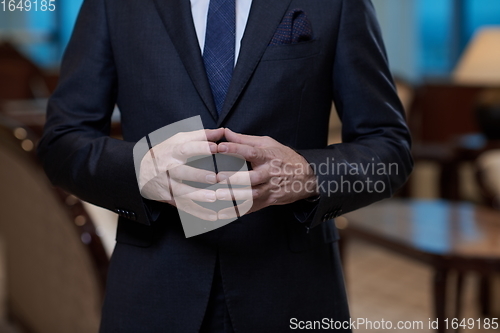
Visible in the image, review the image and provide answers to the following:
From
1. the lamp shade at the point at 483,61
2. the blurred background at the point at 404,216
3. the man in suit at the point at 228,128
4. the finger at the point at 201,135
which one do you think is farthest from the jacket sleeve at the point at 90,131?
the lamp shade at the point at 483,61

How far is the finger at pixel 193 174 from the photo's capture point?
2.67 feet

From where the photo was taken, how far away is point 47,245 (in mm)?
1712

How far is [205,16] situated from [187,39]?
0.24 feet

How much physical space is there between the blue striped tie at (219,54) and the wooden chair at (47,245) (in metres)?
0.66

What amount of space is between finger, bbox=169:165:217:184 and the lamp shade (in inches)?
122

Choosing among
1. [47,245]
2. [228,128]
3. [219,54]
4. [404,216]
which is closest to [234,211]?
[228,128]

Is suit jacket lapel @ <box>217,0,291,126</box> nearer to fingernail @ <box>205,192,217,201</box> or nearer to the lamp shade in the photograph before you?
fingernail @ <box>205,192,217,201</box>

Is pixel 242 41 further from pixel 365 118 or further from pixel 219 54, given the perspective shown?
pixel 365 118

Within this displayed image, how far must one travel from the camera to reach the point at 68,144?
38.1 inches

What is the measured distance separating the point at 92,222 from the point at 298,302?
2.23ft

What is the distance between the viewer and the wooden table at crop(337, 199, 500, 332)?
1.97 m

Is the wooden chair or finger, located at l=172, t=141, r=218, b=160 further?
the wooden chair

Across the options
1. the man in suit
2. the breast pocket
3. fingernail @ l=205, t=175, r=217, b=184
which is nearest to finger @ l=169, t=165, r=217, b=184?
fingernail @ l=205, t=175, r=217, b=184

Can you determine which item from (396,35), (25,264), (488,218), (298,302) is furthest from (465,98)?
(298,302)
